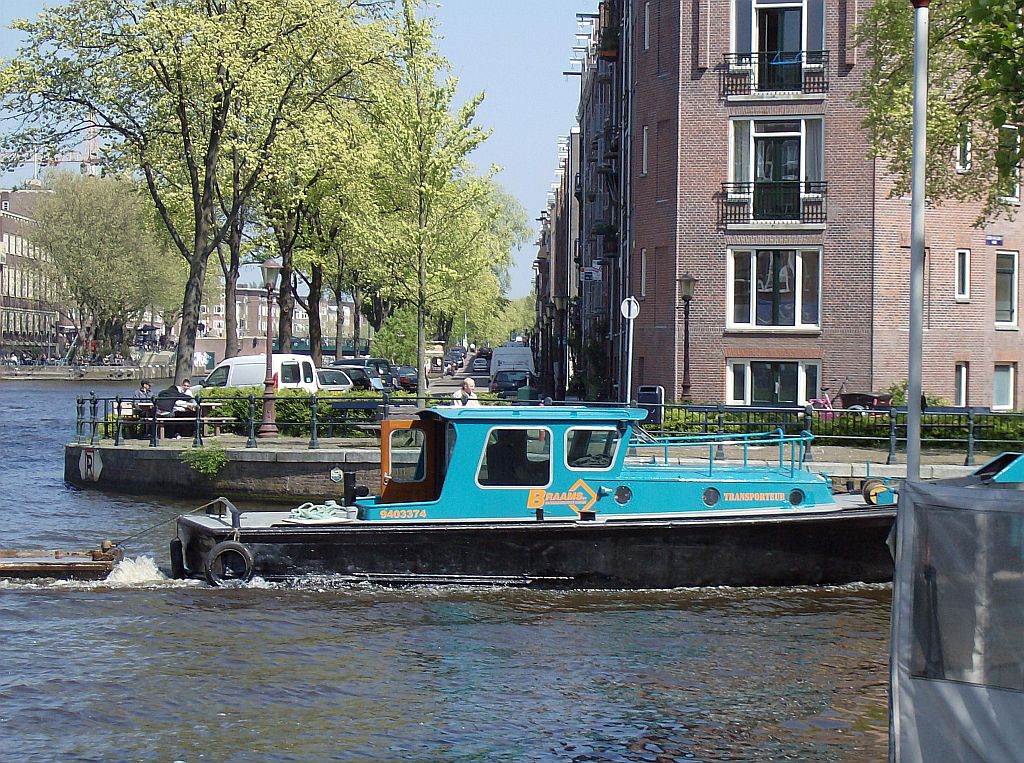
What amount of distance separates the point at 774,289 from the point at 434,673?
22847 millimetres

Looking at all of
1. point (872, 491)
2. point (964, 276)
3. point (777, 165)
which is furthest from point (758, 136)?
point (872, 491)

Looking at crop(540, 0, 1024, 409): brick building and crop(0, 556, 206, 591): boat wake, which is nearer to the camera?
crop(0, 556, 206, 591): boat wake

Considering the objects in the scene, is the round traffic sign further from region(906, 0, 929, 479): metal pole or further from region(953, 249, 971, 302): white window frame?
region(906, 0, 929, 479): metal pole

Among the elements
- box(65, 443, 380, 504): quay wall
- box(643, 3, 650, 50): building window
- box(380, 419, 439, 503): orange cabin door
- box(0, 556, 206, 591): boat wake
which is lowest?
box(0, 556, 206, 591): boat wake

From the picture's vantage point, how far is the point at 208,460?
84.9ft

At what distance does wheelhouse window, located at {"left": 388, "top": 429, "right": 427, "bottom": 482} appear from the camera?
17.3m

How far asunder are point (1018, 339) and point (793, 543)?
20687mm

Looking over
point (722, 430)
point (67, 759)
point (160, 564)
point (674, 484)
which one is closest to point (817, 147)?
point (722, 430)

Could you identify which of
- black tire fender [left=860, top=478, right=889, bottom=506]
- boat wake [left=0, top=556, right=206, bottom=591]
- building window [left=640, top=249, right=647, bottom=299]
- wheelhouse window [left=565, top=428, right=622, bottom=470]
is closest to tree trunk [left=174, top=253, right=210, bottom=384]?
building window [left=640, top=249, right=647, bottom=299]

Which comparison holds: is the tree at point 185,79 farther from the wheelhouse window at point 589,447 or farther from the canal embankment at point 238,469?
the wheelhouse window at point 589,447

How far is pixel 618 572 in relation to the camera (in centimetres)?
1705

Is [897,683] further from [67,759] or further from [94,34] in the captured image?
[94,34]

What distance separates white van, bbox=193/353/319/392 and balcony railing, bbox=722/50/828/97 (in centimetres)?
1425

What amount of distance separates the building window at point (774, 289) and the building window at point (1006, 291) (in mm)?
5429
